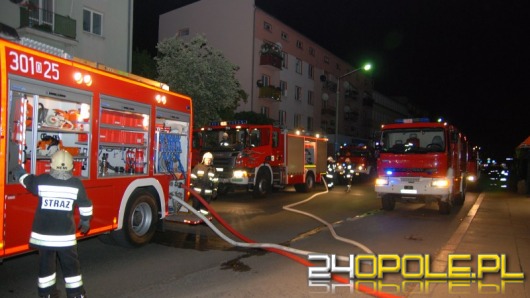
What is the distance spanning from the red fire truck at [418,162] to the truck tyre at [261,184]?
4337 millimetres

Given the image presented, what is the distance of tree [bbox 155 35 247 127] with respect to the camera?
725 inches

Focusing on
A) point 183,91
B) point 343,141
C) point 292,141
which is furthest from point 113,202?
point 343,141

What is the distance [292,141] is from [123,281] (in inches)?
459

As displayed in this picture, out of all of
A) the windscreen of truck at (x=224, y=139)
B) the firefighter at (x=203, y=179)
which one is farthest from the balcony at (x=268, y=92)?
the firefighter at (x=203, y=179)

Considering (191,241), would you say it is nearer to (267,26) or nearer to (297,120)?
(267,26)

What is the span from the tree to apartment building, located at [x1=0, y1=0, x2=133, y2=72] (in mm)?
2679

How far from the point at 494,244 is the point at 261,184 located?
828 cm

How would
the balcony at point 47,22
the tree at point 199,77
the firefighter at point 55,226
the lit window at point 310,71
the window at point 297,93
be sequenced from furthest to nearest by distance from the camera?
the lit window at point 310,71 < the window at point 297,93 < the tree at point 199,77 < the balcony at point 47,22 < the firefighter at point 55,226

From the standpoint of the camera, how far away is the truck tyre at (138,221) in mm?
6797

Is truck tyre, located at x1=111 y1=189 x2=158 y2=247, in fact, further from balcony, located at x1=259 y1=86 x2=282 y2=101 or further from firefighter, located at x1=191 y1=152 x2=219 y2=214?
balcony, located at x1=259 y1=86 x2=282 y2=101

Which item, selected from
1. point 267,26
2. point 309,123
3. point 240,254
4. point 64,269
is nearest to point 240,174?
point 240,254

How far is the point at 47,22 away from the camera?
57.1ft

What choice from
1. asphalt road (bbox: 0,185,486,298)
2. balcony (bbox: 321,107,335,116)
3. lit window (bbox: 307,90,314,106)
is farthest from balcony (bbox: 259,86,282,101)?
asphalt road (bbox: 0,185,486,298)

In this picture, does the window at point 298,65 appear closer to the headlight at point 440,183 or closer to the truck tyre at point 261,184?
the truck tyre at point 261,184
